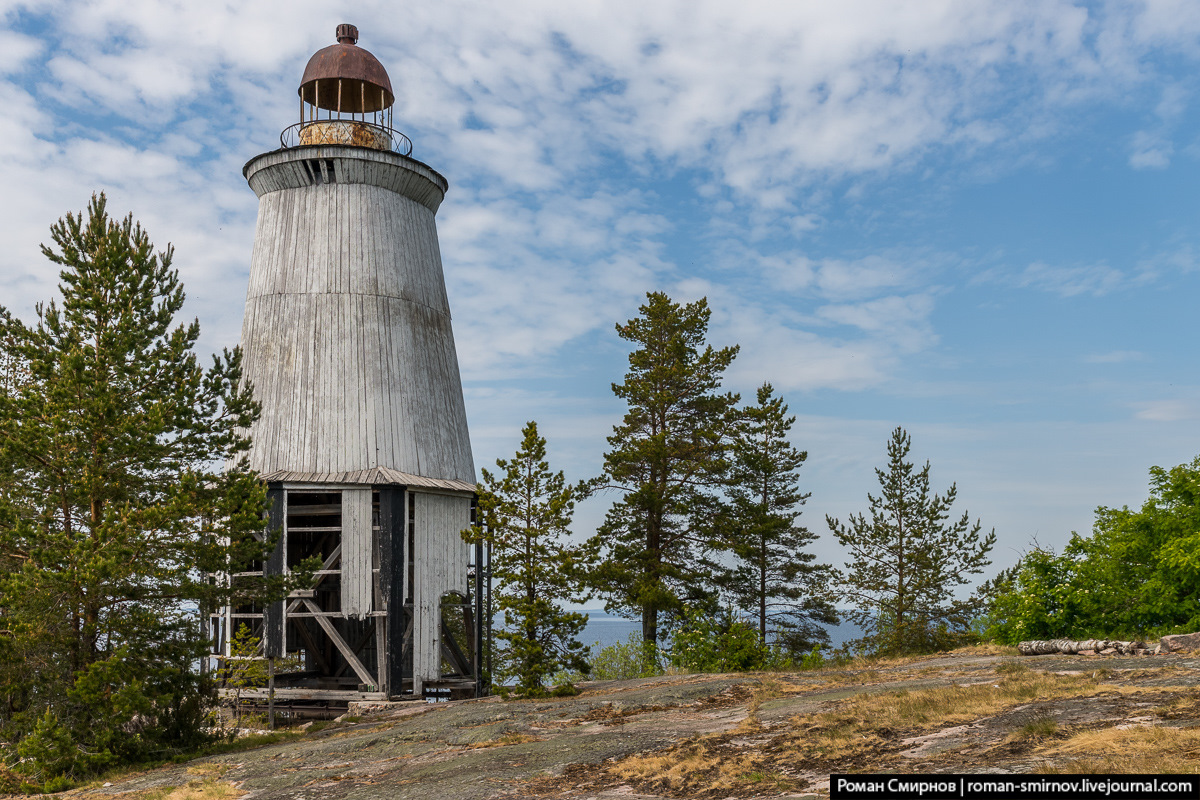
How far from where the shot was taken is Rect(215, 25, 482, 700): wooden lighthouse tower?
24328 mm

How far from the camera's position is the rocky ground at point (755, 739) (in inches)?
355

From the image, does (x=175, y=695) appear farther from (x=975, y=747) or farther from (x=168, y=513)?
(x=975, y=747)

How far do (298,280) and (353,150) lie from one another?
4282mm

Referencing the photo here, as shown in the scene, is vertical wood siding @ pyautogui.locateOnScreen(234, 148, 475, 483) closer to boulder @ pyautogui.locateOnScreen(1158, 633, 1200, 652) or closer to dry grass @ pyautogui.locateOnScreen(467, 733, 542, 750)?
dry grass @ pyautogui.locateOnScreen(467, 733, 542, 750)

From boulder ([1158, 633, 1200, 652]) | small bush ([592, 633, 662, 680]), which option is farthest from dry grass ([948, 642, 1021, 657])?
small bush ([592, 633, 662, 680])

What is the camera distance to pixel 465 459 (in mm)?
27828

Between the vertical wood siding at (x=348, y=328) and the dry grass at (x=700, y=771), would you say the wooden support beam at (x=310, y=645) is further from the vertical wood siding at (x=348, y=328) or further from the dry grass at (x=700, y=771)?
the dry grass at (x=700, y=771)

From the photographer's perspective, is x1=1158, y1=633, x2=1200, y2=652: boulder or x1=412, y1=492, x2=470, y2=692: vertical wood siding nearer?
x1=1158, y1=633, x2=1200, y2=652: boulder

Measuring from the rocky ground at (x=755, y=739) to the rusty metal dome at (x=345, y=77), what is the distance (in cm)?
2004

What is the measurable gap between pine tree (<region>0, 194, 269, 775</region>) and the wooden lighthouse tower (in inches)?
229

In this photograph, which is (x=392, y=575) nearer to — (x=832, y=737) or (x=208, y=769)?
(x=208, y=769)

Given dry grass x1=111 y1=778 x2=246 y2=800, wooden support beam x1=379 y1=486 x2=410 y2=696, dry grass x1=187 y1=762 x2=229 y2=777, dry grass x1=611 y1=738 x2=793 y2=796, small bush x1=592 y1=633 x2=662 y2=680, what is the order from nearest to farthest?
dry grass x1=611 y1=738 x2=793 y2=796 < dry grass x1=111 y1=778 x2=246 y2=800 < dry grass x1=187 y1=762 x2=229 y2=777 < wooden support beam x1=379 y1=486 x2=410 y2=696 < small bush x1=592 y1=633 x2=662 y2=680

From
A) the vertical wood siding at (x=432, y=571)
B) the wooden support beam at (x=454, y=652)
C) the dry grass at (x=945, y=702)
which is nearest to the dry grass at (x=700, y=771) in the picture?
the dry grass at (x=945, y=702)

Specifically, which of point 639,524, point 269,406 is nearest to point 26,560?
point 269,406
